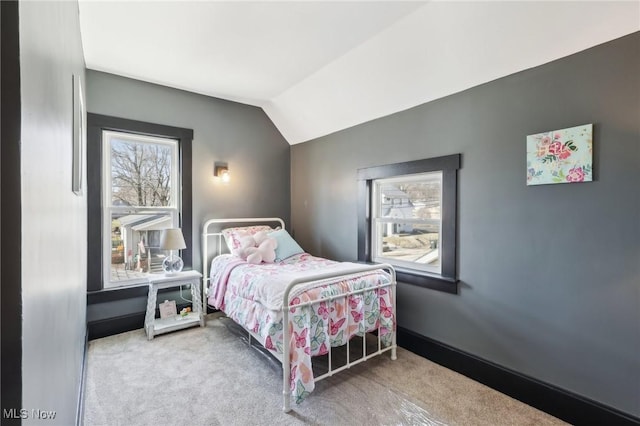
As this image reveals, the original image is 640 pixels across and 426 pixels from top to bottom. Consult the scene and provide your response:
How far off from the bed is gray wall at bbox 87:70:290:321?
3.05ft

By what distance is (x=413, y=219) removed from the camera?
2.97 meters

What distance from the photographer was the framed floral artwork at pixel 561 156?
184 cm

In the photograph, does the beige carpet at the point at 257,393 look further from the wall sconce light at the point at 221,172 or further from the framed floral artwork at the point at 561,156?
the wall sconce light at the point at 221,172

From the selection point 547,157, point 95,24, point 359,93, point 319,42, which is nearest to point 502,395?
point 547,157

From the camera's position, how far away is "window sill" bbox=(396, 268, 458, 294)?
253cm

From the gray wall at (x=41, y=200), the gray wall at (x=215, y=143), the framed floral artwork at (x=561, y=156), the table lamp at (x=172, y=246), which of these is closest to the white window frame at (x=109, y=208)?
the gray wall at (x=215, y=143)

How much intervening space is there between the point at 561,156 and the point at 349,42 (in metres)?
1.77

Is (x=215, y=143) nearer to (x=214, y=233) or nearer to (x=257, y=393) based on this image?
(x=214, y=233)

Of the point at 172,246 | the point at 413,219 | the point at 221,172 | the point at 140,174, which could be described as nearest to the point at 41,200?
the point at 172,246

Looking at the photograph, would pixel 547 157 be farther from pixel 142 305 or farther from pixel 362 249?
pixel 142 305

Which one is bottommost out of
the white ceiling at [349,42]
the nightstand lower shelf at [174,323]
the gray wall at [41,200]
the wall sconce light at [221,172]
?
the nightstand lower shelf at [174,323]

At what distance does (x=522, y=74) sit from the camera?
83.5 inches

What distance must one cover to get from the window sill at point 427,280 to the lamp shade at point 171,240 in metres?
2.25

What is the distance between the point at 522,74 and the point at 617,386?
2.01 m
